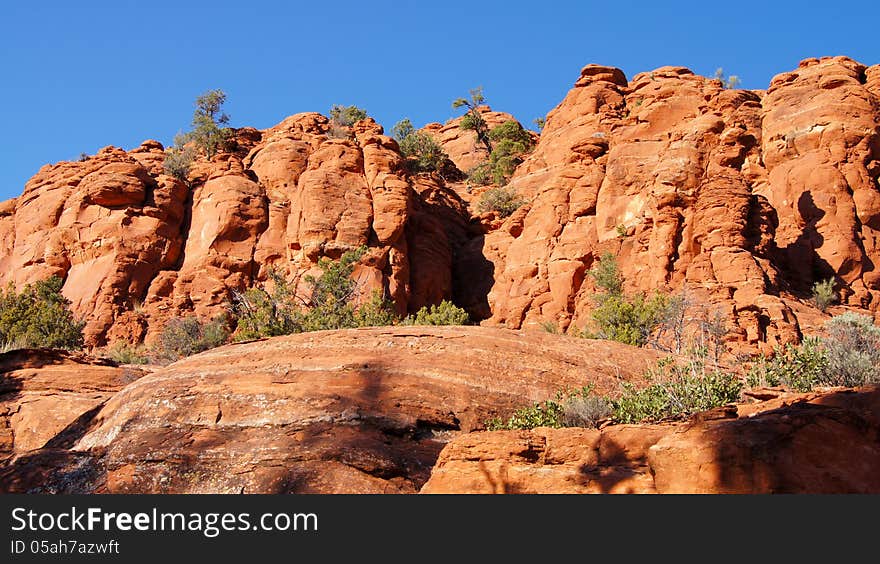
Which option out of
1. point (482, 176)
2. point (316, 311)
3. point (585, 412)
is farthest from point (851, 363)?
point (482, 176)

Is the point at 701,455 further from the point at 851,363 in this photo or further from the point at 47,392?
the point at 47,392

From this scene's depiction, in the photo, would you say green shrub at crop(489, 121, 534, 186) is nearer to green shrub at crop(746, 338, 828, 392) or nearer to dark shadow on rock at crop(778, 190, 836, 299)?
dark shadow on rock at crop(778, 190, 836, 299)

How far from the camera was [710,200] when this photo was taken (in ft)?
92.6

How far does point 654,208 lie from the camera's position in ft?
97.8

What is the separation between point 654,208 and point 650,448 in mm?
24483

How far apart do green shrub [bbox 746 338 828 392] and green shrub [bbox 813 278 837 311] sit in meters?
19.2

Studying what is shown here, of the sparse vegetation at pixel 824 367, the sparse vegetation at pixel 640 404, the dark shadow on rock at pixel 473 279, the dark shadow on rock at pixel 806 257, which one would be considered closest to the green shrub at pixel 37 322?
the dark shadow on rock at pixel 473 279

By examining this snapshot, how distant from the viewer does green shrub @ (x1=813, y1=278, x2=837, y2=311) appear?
Answer: 27.4 meters

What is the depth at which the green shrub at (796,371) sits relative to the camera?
926cm

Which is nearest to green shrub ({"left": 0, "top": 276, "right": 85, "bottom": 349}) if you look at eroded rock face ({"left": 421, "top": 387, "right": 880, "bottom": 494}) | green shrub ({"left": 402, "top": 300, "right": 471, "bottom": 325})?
green shrub ({"left": 402, "top": 300, "right": 471, "bottom": 325})

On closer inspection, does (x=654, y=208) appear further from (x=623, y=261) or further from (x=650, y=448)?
(x=650, y=448)

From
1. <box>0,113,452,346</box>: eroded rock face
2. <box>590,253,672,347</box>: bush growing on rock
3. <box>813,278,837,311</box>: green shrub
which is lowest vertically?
<box>590,253,672,347</box>: bush growing on rock

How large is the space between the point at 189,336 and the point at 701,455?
27.0 metres

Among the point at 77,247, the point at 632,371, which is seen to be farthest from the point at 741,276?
the point at 77,247
